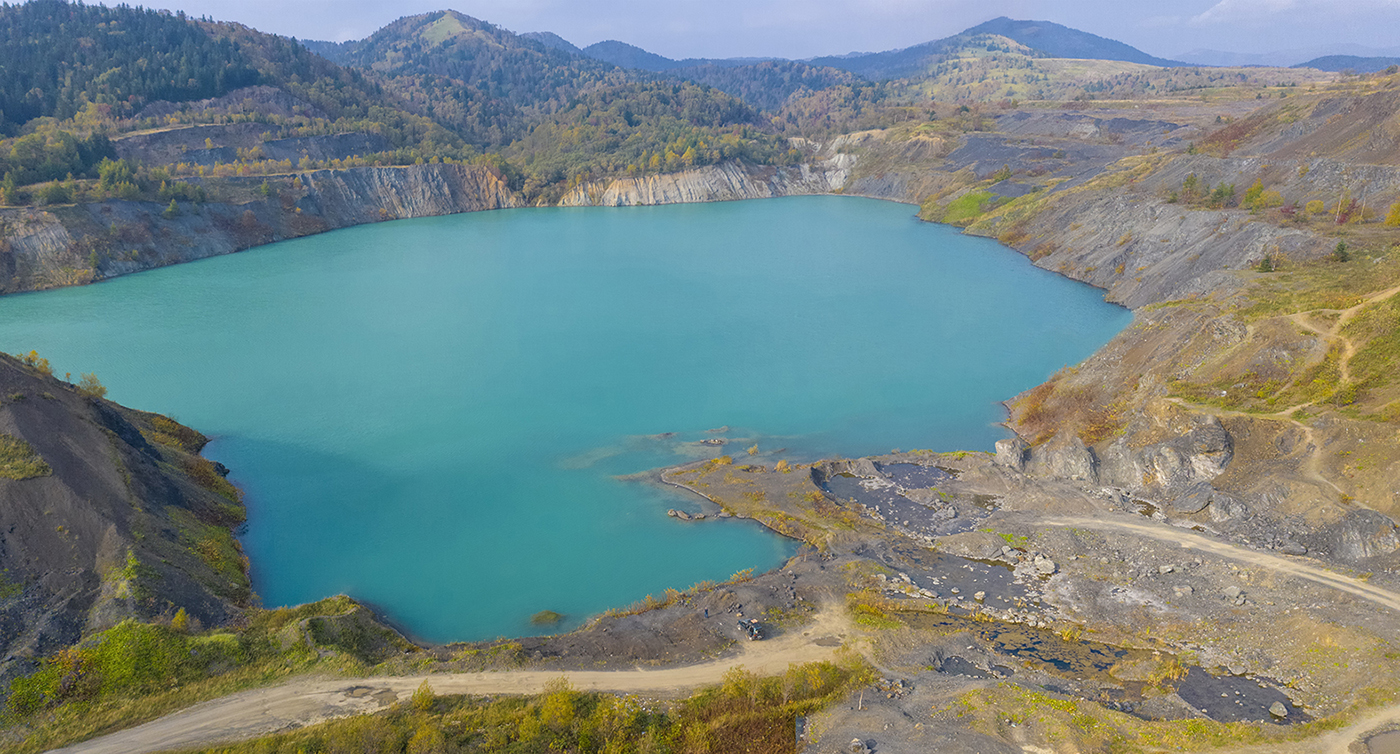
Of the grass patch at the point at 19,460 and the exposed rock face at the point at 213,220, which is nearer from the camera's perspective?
the grass patch at the point at 19,460

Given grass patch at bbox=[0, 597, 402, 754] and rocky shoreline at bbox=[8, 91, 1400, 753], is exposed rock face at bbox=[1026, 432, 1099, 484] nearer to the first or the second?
rocky shoreline at bbox=[8, 91, 1400, 753]

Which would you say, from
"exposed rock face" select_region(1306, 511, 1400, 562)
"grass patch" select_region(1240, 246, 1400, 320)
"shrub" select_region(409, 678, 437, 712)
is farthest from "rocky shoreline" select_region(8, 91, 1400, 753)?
"shrub" select_region(409, 678, 437, 712)

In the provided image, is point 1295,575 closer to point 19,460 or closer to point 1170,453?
point 1170,453

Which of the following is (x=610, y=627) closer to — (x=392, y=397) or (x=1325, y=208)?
(x=392, y=397)

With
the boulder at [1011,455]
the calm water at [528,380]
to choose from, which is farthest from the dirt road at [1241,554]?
the calm water at [528,380]

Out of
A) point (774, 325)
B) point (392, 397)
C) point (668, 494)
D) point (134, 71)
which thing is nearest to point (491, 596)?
point (668, 494)

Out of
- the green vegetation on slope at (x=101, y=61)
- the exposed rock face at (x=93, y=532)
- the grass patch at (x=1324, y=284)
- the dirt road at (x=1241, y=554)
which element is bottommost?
the dirt road at (x=1241, y=554)

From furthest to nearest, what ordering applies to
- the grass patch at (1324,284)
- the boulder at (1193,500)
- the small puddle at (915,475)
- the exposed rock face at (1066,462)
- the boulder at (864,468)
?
the grass patch at (1324,284) → the boulder at (864,468) → the small puddle at (915,475) → the exposed rock face at (1066,462) → the boulder at (1193,500)

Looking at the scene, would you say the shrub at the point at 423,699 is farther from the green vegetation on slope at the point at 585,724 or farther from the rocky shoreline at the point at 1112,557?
the rocky shoreline at the point at 1112,557
